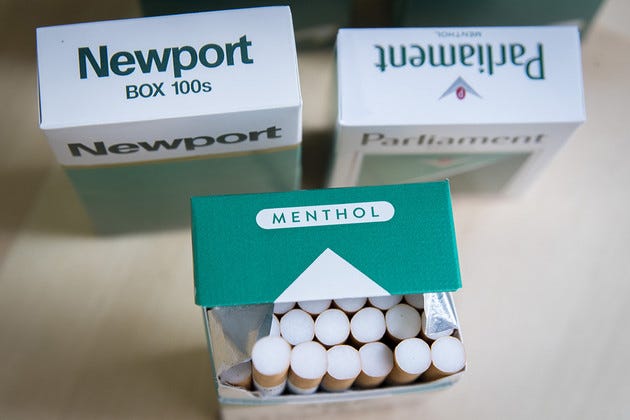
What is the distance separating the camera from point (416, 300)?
1.86 ft

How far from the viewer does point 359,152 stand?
73 cm

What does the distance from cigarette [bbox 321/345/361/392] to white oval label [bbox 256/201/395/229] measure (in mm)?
107

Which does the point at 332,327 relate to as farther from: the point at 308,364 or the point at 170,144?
the point at 170,144

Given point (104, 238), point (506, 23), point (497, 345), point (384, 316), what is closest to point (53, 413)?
point (104, 238)

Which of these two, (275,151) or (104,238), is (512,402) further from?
(104,238)

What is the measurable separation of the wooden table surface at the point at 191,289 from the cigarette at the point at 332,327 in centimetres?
24

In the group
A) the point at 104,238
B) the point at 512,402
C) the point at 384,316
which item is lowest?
the point at 512,402

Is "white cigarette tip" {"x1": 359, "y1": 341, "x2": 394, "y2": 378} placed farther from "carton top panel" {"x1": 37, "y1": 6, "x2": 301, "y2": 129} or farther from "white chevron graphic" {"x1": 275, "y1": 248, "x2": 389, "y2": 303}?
"carton top panel" {"x1": 37, "y1": 6, "x2": 301, "y2": 129}

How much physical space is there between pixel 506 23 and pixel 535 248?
302mm

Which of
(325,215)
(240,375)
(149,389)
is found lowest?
(149,389)

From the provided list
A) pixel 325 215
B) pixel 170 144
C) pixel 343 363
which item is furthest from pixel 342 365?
pixel 170 144

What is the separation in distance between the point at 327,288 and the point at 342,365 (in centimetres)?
7

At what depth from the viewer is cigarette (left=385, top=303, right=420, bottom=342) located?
0.56 metres

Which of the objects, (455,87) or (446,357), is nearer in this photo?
(446,357)
